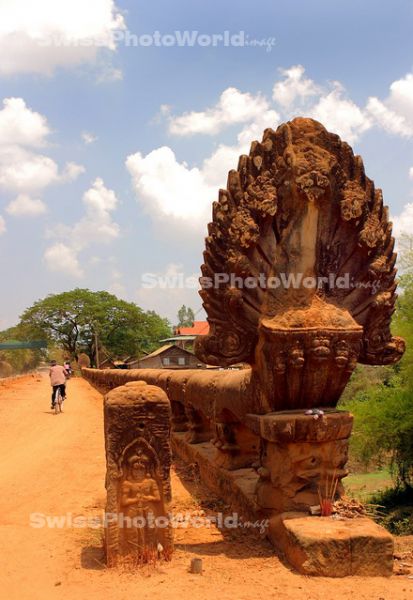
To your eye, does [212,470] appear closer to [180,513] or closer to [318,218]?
[180,513]

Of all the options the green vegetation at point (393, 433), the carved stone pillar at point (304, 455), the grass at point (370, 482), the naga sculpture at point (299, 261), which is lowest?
the grass at point (370, 482)

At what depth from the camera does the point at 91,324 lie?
49250 millimetres

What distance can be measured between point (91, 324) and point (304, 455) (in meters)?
46.4

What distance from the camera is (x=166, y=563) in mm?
3797

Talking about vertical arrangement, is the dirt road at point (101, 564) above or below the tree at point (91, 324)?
below

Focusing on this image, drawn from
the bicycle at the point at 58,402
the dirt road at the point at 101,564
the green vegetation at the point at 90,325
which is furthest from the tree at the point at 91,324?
the dirt road at the point at 101,564

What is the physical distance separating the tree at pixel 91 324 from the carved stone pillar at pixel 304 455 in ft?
148

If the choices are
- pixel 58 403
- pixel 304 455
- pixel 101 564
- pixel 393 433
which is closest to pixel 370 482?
pixel 393 433

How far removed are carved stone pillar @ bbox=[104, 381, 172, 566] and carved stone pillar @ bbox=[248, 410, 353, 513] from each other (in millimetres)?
879

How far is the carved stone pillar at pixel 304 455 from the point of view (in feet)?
13.6

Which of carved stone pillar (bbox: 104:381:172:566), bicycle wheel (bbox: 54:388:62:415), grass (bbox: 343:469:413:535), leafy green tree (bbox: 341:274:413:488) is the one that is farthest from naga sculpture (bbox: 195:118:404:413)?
bicycle wheel (bbox: 54:388:62:415)

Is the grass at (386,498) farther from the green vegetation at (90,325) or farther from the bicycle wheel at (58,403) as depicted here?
the green vegetation at (90,325)

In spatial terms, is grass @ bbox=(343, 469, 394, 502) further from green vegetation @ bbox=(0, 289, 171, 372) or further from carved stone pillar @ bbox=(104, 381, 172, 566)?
green vegetation @ bbox=(0, 289, 171, 372)

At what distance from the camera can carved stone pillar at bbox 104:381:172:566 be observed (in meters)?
3.79
